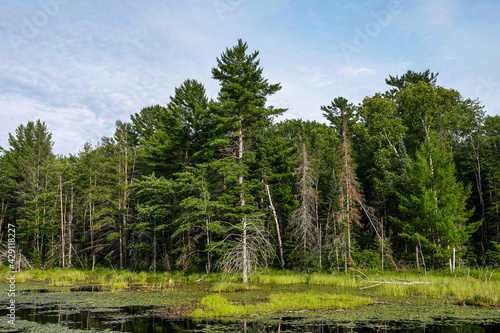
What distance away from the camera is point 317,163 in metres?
38.8

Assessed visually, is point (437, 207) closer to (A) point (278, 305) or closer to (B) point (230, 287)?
(B) point (230, 287)

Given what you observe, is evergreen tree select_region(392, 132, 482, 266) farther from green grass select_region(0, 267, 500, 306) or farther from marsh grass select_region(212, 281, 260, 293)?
marsh grass select_region(212, 281, 260, 293)

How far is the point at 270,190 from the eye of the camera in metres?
35.4

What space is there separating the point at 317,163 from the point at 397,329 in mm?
27593

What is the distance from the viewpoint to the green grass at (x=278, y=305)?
584 inches

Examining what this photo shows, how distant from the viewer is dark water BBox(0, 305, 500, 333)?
39.1 ft

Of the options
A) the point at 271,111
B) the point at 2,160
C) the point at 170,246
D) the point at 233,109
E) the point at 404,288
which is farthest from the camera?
the point at 2,160

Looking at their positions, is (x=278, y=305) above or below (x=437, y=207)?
below

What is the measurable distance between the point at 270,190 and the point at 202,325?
23.1 metres

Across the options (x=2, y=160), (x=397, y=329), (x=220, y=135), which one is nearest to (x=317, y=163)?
(x=220, y=135)

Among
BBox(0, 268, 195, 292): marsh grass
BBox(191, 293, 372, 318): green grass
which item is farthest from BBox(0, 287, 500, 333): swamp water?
BBox(0, 268, 195, 292): marsh grass

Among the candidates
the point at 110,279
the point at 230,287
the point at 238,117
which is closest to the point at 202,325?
the point at 230,287

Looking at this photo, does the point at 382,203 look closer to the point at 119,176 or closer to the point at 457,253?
the point at 457,253

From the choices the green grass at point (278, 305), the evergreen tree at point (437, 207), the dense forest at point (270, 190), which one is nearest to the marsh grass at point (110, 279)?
the dense forest at point (270, 190)
